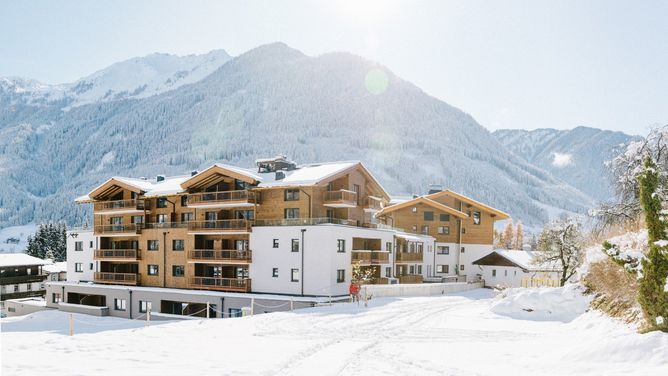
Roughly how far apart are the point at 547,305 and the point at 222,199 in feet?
95.6

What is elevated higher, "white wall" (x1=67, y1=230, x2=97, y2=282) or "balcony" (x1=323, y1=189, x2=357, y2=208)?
"balcony" (x1=323, y1=189, x2=357, y2=208)

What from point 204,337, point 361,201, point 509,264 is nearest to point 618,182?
point 204,337

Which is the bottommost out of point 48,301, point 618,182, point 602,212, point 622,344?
point 48,301

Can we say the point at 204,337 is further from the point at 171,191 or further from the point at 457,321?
the point at 171,191

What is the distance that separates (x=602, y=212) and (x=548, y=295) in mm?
5249

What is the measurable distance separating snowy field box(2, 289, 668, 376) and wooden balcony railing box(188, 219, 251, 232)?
1798cm

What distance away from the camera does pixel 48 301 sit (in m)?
55.3

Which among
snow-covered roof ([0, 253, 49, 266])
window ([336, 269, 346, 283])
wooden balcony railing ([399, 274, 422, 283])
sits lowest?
snow-covered roof ([0, 253, 49, 266])

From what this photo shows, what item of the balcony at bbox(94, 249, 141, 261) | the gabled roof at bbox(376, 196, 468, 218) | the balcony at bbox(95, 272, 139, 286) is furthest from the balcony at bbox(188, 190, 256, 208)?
the gabled roof at bbox(376, 196, 468, 218)

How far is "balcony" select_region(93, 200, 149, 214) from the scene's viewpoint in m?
50.8

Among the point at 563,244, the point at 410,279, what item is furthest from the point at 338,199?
the point at 563,244

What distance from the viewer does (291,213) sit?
42.1 meters

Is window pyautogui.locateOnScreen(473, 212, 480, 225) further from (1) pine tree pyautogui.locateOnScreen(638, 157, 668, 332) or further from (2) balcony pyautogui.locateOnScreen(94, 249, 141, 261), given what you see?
(1) pine tree pyautogui.locateOnScreen(638, 157, 668, 332)

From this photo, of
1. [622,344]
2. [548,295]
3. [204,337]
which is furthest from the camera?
[548,295]
